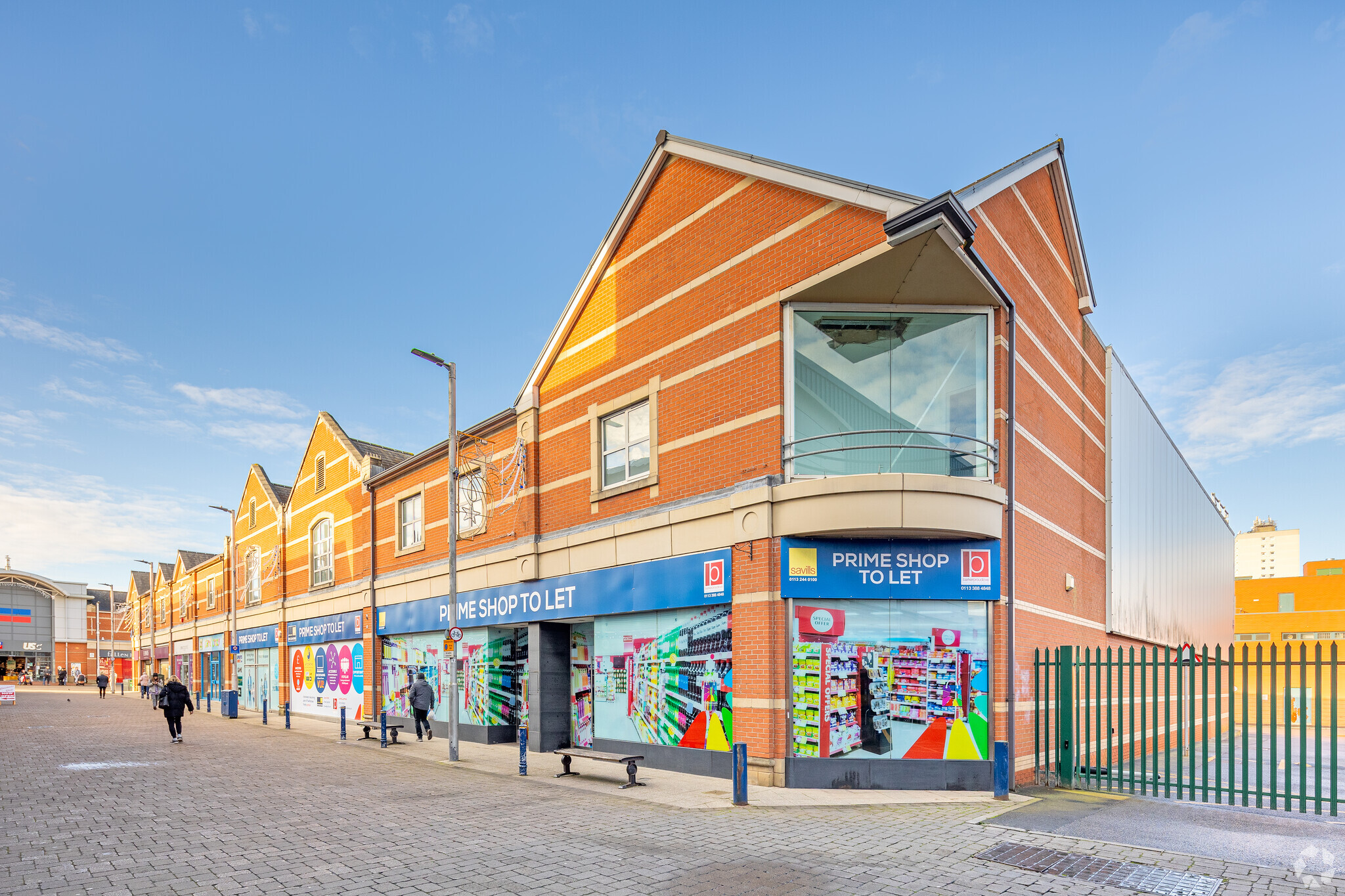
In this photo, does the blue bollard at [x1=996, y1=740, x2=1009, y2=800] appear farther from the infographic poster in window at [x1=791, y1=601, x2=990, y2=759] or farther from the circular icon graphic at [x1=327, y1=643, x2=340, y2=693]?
the circular icon graphic at [x1=327, y1=643, x2=340, y2=693]

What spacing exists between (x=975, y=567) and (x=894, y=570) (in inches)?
46.4

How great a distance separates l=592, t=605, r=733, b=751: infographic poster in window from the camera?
44.0 feet

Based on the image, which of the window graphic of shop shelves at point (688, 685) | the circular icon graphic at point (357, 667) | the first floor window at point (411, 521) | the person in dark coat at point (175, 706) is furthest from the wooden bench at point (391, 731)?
the window graphic of shop shelves at point (688, 685)

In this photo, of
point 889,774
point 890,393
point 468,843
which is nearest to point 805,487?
point 890,393

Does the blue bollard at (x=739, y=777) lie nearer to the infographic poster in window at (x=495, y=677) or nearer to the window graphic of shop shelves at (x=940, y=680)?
the window graphic of shop shelves at (x=940, y=680)

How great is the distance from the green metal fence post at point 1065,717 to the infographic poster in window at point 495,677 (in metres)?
11.1

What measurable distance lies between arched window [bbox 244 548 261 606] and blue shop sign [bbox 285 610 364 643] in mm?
5480

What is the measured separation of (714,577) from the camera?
1336 centimetres

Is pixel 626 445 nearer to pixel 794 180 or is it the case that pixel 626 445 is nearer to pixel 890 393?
pixel 890 393

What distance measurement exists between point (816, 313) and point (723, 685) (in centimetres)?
620

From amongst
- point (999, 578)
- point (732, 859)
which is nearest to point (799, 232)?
point (999, 578)

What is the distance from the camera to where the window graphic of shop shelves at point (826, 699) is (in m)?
11.9

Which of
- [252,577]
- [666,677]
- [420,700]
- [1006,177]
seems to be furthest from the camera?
[252,577]

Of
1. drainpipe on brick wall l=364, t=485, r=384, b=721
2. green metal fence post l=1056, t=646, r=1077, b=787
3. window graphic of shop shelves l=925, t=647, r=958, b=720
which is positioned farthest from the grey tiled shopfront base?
drainpipe on brick wall l=364, t=485, r=384, b=721
